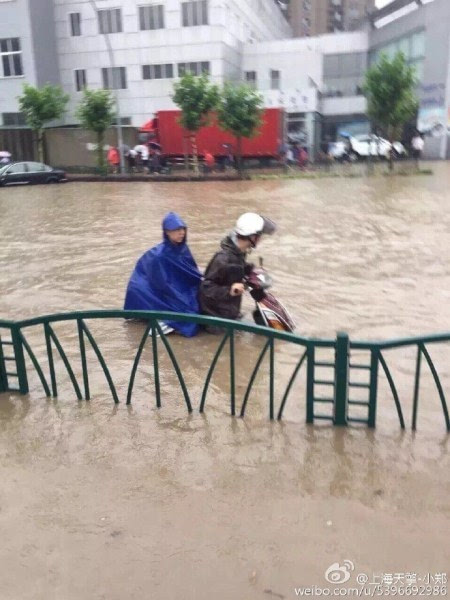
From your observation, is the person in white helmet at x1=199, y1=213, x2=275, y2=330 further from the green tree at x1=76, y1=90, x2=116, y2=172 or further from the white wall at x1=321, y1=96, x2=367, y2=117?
the white wall at x1=321, y1=96, x2=367, y2=117

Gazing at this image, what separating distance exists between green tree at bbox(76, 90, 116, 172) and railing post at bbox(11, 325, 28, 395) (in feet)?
80.4

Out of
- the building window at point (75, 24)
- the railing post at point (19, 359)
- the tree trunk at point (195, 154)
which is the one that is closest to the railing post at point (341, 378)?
the railing post at point (19, 359)

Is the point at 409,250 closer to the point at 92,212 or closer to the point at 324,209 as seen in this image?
the point at 324,209

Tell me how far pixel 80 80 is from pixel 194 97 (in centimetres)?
1490

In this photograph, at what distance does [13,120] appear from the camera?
3638cm

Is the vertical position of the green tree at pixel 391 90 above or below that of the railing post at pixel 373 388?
above

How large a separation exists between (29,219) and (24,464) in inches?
472

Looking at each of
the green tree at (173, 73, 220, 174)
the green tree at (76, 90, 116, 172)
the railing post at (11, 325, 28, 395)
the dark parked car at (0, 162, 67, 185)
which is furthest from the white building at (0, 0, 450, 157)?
the railing post at (11, 325, 28, 395)

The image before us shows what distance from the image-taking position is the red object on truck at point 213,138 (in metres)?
29.5

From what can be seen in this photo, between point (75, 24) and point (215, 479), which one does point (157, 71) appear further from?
point (215, 479)

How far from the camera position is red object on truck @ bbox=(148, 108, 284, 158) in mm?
29531

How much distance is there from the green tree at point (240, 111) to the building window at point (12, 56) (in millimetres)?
16499

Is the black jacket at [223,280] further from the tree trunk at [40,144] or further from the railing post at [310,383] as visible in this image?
the tree trunk at [40,144]

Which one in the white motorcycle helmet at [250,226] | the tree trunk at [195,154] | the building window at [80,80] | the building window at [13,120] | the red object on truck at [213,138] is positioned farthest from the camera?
the building window at [80,80]
